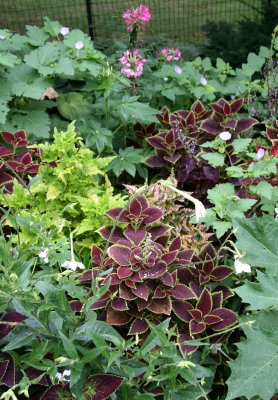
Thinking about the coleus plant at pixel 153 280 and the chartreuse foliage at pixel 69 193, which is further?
the chartreuse foliage at pixel 69 193

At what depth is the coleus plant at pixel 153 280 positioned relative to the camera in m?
1.94

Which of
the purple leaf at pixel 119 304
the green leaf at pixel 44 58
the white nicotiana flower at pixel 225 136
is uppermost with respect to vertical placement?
the green leaf at pixel 44 58

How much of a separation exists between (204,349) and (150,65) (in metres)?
2.28

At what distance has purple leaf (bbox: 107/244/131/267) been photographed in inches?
77.6

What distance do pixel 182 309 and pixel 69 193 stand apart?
75 cm

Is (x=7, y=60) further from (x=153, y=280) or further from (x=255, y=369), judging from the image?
(x=255, y=369)

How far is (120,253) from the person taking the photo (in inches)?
78.9

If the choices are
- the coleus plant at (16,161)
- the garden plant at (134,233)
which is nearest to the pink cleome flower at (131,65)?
the garden plant at (134,233)

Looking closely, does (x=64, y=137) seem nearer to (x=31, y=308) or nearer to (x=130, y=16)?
(x=31, y=308)

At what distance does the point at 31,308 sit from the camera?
5.21ft

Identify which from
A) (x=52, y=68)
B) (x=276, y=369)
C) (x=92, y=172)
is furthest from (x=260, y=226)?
(x=52, y=68)

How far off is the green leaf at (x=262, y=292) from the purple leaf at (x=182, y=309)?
0.28 m

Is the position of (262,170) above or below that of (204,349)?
above

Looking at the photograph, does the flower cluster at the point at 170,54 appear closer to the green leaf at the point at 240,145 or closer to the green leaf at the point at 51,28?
the green leaf at the point at 51,28
